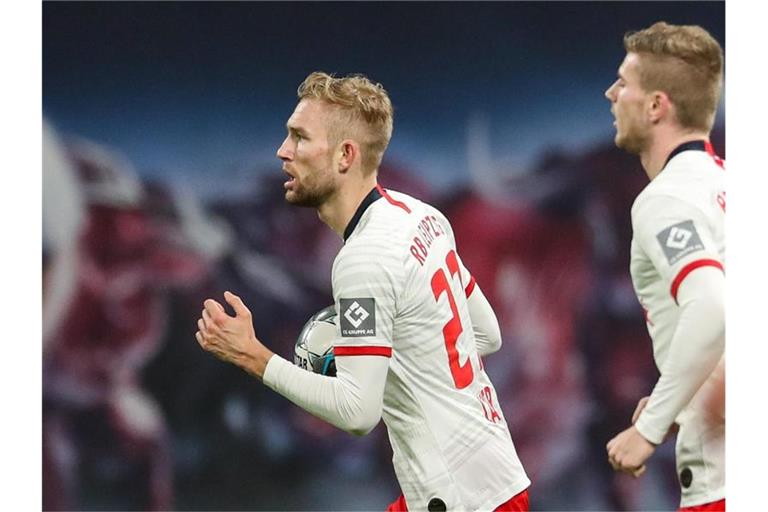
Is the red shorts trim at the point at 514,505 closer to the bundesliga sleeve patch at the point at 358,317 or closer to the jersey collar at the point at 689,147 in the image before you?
the bundesliga sleeve patch at the point at 358,317

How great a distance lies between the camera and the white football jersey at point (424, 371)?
11.2 feet

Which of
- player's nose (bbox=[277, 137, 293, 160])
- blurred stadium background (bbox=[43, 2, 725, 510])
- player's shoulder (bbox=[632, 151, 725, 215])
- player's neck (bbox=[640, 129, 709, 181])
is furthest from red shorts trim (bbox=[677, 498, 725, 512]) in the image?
blurred stadium background (bbox=[43, 2, 725, 510])

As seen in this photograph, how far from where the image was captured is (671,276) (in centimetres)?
313

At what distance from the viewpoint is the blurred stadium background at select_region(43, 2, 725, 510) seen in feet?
22.5

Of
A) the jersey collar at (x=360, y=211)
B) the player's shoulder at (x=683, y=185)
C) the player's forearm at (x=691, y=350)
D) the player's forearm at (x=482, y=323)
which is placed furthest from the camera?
the player's forearm at (x=482, y=323)

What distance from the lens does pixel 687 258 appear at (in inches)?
122

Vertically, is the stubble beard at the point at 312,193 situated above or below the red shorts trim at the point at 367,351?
above

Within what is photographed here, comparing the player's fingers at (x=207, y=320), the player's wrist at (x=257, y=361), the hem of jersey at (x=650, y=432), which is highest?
the player's fingers at (x=207, y=320)

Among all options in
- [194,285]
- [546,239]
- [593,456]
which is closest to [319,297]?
[194,285]

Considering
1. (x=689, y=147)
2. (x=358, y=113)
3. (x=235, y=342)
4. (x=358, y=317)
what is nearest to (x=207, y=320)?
(x=235, y=342)

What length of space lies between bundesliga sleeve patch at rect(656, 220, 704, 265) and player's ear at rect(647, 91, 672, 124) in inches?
14.6

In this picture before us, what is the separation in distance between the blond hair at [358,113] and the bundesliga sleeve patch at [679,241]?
1.00 m

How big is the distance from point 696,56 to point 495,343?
1.28m

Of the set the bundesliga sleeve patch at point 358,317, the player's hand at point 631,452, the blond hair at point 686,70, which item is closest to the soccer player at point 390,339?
the bundesliga sleeve patch at point 358,317
